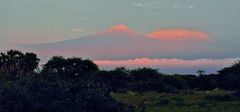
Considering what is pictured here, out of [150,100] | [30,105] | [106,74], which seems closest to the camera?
[30,105]

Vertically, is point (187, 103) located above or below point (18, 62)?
below

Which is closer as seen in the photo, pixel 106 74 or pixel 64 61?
pixel 106 74

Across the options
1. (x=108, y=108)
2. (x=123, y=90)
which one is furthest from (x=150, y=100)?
(x=108, y=108)

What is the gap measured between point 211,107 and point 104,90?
11.9 m

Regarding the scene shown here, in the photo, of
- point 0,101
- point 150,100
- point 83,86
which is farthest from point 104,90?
point 150,100

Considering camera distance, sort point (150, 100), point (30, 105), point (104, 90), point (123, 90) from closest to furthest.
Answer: point (30, 105) < point (104, 90) < point (150, 100) < point (123, 90)

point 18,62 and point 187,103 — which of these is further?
point 18,62

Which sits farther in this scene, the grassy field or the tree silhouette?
the tree silhouette

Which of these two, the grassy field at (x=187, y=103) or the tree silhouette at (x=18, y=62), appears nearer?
the grassy field at (x=187, y=103)

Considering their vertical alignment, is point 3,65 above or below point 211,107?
above

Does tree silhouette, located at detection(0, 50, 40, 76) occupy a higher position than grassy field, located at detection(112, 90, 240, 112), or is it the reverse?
tree silhouette, located at detection(0, 50, 40, 76)

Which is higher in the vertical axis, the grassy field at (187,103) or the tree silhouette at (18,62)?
the tree silhouette at (18,62)

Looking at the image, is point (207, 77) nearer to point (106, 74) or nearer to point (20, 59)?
point (106, 74)

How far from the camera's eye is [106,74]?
6241 cm
